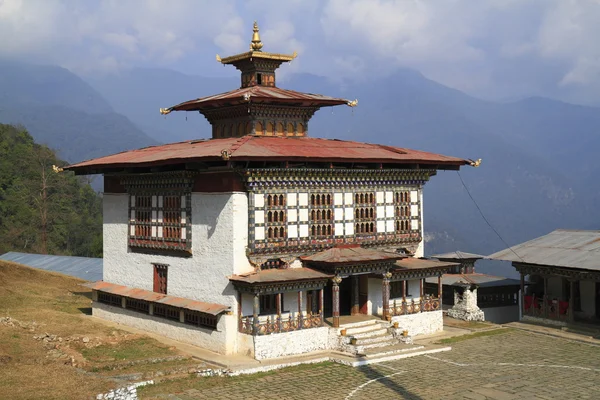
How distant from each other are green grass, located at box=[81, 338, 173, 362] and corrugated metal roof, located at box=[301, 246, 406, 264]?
5644 millimetres

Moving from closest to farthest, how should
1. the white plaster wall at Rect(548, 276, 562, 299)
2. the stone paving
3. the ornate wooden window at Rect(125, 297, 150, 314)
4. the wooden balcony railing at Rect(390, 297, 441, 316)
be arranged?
the stone paving < the wooden balcony railing at Rect(390, 297, 441, 316) < the ornate wooden window at Rect(125, 297, 150, 314) < the white plaster wall at Rect(548, 276, 562, 299)

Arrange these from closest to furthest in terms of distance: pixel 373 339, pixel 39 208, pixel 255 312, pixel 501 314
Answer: pixel 255 312 < pixel 373 339 < pixel 501 314 < pixel 39 208

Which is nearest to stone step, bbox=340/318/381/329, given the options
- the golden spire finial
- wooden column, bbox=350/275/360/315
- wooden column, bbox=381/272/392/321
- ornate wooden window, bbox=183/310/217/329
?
wooden column, bbox=381/272/392/321

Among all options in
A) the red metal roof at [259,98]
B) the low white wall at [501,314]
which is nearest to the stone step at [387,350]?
the low white wall at [501,314]

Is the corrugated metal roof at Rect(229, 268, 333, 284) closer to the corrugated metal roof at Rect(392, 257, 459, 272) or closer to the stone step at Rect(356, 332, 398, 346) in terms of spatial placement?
the stone step at Rect(356, 332, 398, 346)

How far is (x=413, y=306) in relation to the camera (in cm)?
2897

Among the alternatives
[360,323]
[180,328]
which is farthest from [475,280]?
[180,328]

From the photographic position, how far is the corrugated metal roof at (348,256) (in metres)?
26.2

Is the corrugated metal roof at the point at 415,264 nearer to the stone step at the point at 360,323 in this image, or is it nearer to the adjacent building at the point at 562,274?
the stone step at the point at 360,323

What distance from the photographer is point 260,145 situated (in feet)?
88.0

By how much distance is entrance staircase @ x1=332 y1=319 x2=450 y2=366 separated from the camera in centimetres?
2477

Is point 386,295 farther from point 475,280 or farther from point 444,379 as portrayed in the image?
point 475,280

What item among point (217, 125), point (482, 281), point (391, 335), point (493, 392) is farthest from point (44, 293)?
point (493, 392)

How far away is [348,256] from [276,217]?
2737 millimetres
